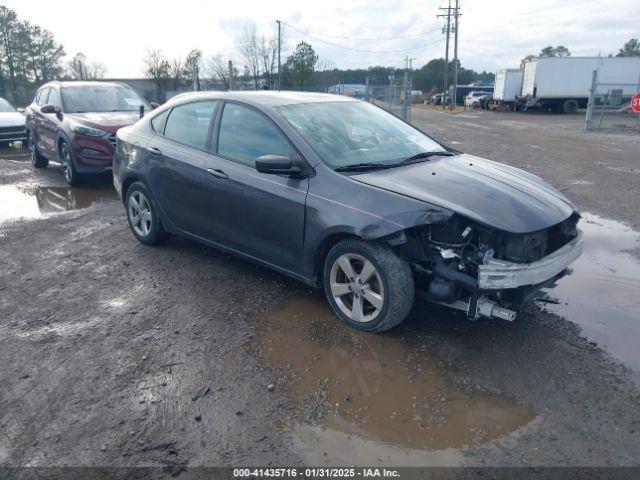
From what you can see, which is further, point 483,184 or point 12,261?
point 12,261

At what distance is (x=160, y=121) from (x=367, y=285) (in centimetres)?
314

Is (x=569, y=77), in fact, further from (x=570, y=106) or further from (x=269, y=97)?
(x=269, y=97)

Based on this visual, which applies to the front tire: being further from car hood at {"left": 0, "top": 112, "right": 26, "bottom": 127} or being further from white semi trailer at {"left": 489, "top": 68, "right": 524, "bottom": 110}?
white semi trailer at {"left": 489, "top": 68, "right": 524, "bottom": 110}

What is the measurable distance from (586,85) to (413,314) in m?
33.5

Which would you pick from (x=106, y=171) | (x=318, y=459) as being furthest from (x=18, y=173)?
(x=318, y=459)

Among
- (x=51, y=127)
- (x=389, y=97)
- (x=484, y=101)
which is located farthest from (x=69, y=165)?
(x=484, y=101)

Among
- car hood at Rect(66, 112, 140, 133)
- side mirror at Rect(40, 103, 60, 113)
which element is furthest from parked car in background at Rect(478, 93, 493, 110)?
side mirror at Rect(40, 103, 60, 113)

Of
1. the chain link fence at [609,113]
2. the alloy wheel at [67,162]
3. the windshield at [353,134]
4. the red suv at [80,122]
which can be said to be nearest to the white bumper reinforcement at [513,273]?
the windshield at [353,134]

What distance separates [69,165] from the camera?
30.3ft

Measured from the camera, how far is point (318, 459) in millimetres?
2688

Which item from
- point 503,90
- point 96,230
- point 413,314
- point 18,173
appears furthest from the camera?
point 503,90

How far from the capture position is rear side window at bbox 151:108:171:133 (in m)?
5.48

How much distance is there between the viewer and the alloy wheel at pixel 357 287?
3717 millimetres

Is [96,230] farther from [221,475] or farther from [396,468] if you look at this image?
[396,468]
